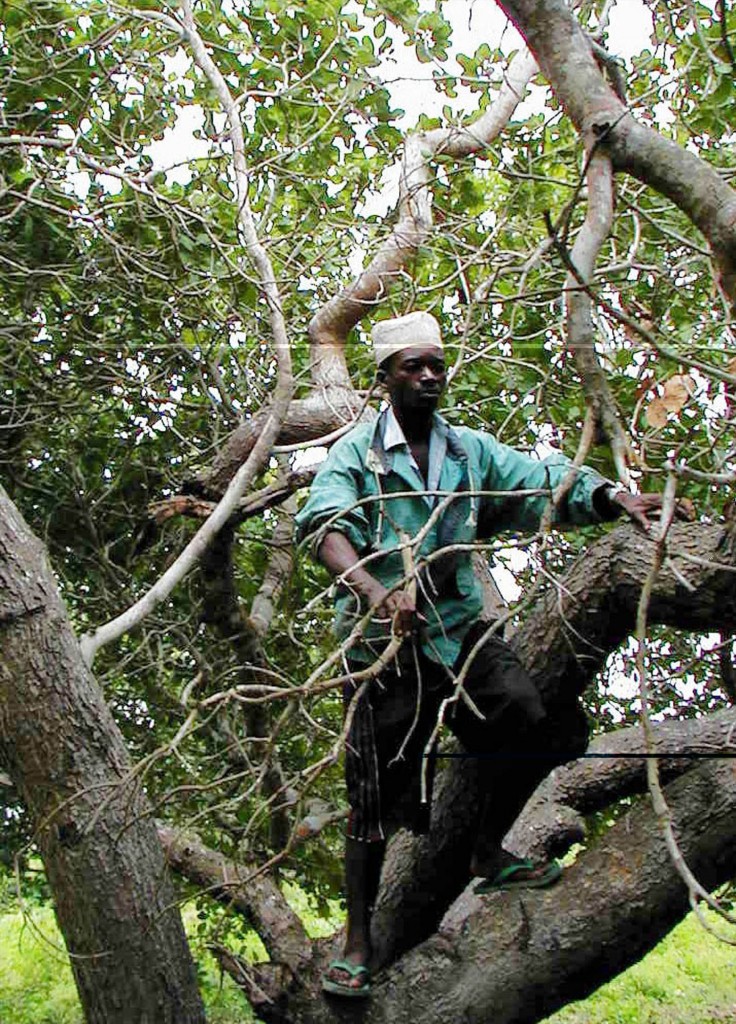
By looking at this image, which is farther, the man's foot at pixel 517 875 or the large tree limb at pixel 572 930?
the man's foot at pixel 517 875

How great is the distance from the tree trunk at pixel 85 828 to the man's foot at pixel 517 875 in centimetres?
85

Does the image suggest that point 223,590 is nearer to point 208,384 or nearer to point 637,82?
point 208,384

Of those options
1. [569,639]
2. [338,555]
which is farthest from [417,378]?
[569,639]

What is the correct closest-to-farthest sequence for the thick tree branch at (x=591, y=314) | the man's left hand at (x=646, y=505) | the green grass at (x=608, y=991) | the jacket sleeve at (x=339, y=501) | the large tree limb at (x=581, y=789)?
the thick tree branch at (x=591, y=314) < the man's left hand at (x=646, y=505) < the jacket sleeve at (x=339, y=501) < the large tree limb at (x=581, y=789) < the green grass at (x=608, y=991)

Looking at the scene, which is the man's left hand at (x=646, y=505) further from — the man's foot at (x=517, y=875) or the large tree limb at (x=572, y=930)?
the man's foot at (x=517, y=875)

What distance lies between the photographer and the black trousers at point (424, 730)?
10.3 feet

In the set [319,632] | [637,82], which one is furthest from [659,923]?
[637,82]

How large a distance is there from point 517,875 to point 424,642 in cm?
80

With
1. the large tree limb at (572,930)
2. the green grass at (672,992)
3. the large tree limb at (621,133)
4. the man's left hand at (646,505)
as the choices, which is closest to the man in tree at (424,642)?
the large tree limb at (572,930)

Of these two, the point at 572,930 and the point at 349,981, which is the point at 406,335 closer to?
the point at 572,930

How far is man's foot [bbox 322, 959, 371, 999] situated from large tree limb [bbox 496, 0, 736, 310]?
1.94 metres

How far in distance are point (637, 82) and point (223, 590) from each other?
A: 8.93 feet

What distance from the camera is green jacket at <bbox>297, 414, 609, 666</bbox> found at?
3.12m

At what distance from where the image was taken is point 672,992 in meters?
7.04
